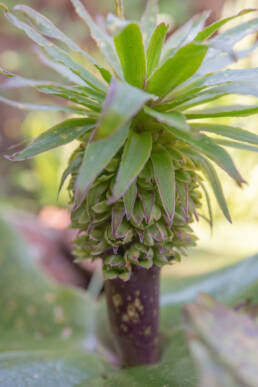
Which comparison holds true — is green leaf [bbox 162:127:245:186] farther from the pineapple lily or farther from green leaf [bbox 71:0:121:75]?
green leaf [bbox 71:0:121:75]

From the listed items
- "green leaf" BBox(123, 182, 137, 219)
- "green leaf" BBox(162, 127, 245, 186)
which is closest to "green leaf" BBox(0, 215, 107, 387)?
"green leaf" BBox(123, 182, 137, 219)

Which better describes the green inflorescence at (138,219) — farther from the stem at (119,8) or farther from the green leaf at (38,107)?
the stem at (119,8)

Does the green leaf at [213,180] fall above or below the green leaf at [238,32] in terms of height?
below

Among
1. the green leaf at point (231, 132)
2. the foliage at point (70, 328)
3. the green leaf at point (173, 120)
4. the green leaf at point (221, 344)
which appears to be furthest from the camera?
the foliage at point (70, 328)

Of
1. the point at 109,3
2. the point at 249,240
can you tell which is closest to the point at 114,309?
the point at 249,240

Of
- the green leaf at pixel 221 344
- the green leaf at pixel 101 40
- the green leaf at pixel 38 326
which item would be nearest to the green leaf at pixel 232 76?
the green leaf at pixel 101 40

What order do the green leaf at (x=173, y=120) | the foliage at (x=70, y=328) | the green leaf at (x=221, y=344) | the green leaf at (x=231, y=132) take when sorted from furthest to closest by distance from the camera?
1. the foliage at (x=70, y=328)
2. the green leaf at (x=231, y=132)
3. the green leaf at (x=173, y=120)
4. the green leaf at (x=221, y=344)

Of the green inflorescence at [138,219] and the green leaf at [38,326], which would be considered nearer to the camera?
the green inflorescence at [138,219]

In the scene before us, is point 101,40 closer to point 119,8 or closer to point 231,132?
point 119,8
